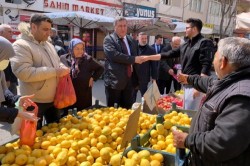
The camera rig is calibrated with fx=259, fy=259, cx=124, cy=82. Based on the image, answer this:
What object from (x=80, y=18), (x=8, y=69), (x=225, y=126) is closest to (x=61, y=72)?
(x=225, y=126)

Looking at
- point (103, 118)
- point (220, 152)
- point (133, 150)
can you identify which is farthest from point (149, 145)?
point (220, 152)

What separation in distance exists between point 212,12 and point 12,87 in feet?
93.1

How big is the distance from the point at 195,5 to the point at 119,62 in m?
24.5

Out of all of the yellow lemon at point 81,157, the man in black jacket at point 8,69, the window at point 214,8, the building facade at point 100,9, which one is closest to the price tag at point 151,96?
the yellow lemon at point 81,157

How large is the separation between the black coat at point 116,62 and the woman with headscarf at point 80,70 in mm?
260

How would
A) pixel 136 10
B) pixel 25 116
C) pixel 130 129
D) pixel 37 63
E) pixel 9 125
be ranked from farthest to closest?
pixel 136 10 < pixel 9 125 < pixel 37 63 < pixel 130 129 < pixel 25 116

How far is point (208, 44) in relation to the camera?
3.69m

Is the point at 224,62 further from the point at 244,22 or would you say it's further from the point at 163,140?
the point at 244,22

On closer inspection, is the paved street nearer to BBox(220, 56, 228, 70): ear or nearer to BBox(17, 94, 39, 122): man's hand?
BBox(17, 94, 39, 122): man's hand

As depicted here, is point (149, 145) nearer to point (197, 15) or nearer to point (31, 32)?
point (31, 32)

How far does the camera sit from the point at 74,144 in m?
2.25

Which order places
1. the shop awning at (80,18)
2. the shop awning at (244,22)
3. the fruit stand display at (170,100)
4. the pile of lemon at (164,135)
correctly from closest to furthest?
the pile of lemon at (164,135), the fruit stand display at (170,100), the shop awning at (244,22), the shop awning at (80,18)

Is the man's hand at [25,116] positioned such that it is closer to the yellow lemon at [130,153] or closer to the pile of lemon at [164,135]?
the yellow lemon at [130,153]

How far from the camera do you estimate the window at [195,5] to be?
990 inches
